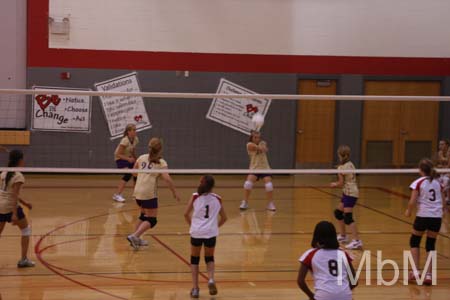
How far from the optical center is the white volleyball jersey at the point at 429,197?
9.11m

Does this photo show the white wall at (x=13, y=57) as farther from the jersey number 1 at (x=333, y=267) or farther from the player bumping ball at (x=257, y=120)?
the jersey number 1 at (x=333, y=267)

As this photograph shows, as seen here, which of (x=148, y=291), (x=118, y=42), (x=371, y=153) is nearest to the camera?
(x=148, y=291)

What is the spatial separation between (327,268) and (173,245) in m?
5.55

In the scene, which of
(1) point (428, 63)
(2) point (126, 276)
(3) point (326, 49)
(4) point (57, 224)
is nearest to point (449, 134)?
(1) point (428, 63)

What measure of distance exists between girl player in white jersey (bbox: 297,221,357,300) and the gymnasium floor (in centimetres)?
280

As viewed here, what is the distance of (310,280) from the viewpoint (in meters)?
9.39

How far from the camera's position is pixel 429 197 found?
29.9 feet

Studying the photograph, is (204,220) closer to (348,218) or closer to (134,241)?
(134,241)

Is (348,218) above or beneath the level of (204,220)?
beneath

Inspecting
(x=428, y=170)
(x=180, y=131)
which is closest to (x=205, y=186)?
(x=428, y=170)

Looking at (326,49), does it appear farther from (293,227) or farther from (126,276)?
(126,276)

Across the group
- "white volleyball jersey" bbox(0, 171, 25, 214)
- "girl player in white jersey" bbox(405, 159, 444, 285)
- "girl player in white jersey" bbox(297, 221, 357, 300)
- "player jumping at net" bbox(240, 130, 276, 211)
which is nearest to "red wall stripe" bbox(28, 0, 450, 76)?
"player jumping at net" bbox(240, 130, 276, 211)

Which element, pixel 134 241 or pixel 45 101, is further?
pixel 45 101

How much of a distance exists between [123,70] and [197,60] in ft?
6.37
